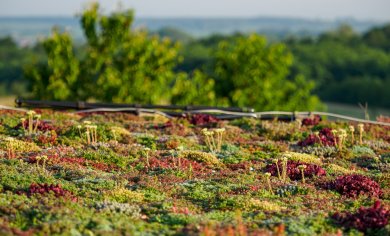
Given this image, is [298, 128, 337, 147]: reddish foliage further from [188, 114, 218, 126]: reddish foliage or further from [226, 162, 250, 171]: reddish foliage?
→ [188, 114, 218, 126]: reddish foliage

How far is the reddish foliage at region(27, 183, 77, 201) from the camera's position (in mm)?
13344

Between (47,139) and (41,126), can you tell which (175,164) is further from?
(41,126)

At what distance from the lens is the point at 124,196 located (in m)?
13.9

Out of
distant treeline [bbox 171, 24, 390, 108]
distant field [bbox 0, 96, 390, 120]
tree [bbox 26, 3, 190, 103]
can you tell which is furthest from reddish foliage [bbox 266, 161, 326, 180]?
distant treeline [bbox 171, 24, 390, 108]

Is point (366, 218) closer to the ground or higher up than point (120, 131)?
closer to the ground

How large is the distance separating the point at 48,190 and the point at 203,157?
5.77 m

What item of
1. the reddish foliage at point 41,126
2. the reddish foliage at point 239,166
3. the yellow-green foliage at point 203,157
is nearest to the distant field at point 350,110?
the reddish foliage at point 41,126

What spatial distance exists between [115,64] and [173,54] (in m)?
7.69

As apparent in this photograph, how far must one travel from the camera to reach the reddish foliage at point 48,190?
43.8 feet

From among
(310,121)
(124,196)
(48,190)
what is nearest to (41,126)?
(48,190)

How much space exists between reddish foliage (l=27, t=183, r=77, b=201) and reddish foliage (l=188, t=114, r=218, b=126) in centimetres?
1073

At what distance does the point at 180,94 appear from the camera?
75875 mm

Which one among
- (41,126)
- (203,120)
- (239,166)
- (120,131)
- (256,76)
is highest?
(41,126)

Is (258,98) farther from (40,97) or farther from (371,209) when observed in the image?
(371,209)
